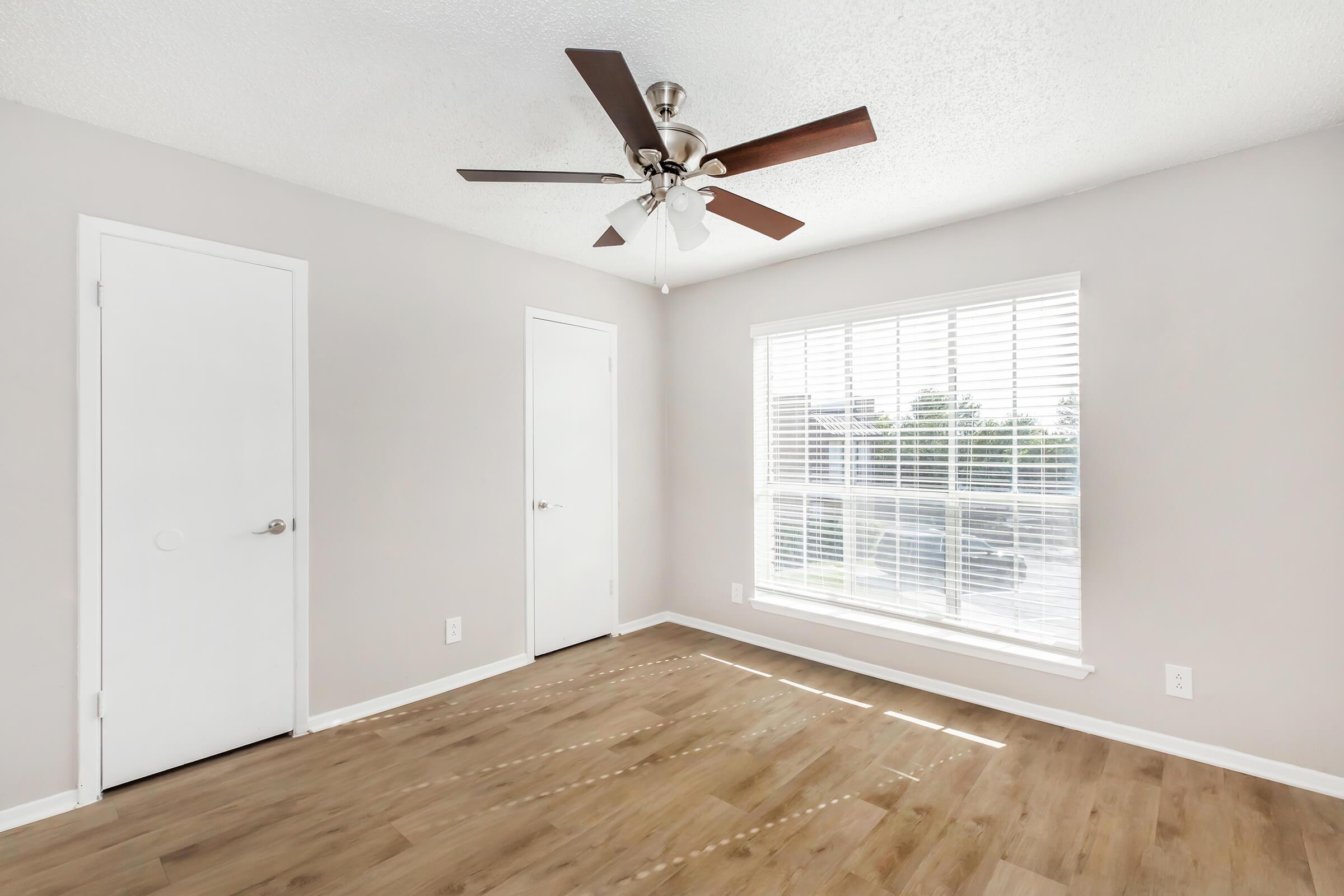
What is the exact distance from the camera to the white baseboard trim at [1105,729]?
2.31 meters

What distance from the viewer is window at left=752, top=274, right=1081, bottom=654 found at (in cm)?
290

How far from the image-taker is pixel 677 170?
1990 millimetres

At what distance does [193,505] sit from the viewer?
248 cm

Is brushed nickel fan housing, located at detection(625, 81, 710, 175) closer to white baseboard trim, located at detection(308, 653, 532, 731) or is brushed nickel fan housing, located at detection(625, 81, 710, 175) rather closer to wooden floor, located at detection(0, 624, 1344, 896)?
wooden floor, located at detection(0, 624, 1344, 896)

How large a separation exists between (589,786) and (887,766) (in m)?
1.23

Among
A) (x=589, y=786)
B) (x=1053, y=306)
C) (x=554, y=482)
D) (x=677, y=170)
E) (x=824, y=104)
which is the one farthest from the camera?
(x=554, y=482)

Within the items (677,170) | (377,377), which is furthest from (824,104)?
(377,377)

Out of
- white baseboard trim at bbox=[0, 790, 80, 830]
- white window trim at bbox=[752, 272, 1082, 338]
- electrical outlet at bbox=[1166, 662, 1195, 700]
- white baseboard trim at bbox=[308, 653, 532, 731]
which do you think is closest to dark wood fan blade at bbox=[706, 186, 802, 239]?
white window trim at bbox=[752, 272, 1082, 338]

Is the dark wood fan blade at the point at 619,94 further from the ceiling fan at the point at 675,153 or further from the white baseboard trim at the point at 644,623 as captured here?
the white baseboard trim at the point at 644,623

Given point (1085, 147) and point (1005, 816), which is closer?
point (1005, 816)

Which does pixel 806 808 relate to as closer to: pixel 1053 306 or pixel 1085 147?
pixel 1053 306

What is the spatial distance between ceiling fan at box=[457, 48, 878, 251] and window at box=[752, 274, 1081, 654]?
55.8 inches

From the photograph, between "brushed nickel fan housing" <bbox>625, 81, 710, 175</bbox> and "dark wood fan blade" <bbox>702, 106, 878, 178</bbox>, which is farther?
"brushed nickel fan housing" <bbox>625, 81, 710, 175</bbox>

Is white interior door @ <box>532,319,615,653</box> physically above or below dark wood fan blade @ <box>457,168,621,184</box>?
below
